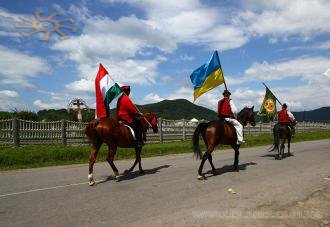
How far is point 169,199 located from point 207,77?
652 centimetres

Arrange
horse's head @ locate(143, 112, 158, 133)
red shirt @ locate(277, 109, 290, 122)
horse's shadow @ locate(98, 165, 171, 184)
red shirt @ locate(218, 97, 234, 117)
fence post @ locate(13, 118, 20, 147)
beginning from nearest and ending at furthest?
horse's shadow @ locate(98, 165, 171, 184), horse's head @ locate(143, 112, 158, 133), red shirt @ locate(218, 97, 234, 117), red shirt @ locate(277, 109, 290, 122), fence post @ locate(13, 118, 20, 147)

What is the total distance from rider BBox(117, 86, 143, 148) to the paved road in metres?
1.47

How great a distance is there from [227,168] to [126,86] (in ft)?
14.9

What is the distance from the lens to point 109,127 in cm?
1212

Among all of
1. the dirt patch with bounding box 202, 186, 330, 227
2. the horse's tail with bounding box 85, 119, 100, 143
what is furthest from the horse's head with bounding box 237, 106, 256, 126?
the dirt patch with bounding box 202, 186, 330, 227

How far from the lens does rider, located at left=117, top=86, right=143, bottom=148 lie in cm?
1305

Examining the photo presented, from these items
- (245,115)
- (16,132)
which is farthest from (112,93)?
(16,132)

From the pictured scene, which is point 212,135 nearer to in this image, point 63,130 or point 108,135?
point 108,135

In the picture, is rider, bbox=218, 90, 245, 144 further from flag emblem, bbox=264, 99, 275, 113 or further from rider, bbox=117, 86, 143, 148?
flag emblem, bbox=264, 99, 275, 113

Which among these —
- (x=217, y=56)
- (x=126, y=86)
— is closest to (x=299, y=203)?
(x=126, y=86)

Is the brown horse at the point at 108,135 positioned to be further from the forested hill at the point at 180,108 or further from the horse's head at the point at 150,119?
the forested hill at the point at 180,108

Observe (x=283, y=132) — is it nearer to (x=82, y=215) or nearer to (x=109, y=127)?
(x=109, y=127)

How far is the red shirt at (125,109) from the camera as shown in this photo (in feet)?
42.8

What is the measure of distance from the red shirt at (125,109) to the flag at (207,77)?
282 centimetres
